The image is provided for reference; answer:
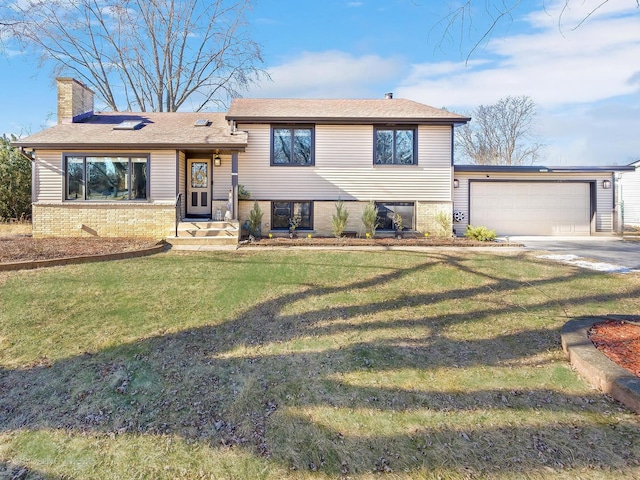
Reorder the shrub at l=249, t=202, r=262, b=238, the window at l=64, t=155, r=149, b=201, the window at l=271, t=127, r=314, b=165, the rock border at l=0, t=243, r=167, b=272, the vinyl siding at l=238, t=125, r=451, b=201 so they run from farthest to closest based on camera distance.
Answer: the window at l=271, t=127, r=314, b=165 → the vinyl siding at l=238, t=125, r=451, b=201 → the shrub at l=249, t=202, r=262, b=238 → the window at l=64, t=155, r=149, b=201 → the rock border at l=0, t=243, r=167, b=272

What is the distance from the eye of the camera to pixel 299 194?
12430mm

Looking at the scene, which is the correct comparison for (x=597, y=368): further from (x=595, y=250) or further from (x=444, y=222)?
(x=444, y=222)

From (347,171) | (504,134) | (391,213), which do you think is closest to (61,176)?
(347,171)

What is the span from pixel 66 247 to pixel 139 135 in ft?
15.4

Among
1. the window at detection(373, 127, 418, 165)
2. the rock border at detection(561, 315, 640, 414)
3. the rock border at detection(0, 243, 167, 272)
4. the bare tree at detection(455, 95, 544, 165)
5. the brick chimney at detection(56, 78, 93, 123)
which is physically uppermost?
the bare tree at detection(455, 95, 544, 165)

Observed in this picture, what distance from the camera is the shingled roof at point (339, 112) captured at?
12.1m

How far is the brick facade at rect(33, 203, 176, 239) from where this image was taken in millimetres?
11250

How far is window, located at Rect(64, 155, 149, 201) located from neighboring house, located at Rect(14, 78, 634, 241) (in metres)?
0.03

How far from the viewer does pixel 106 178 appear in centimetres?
1146

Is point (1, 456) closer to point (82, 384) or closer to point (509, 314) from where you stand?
point (82, 384)

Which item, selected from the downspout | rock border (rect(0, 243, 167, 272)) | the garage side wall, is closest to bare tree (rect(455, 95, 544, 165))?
the garage side wall

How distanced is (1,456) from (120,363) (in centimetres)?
125

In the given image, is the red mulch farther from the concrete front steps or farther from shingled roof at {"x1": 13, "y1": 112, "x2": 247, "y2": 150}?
shingled roof at {"x1": 13, "y1": 112, "x2": 247, "y2": 150}

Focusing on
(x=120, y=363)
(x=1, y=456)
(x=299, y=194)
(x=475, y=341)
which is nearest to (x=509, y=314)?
(x=475, y=341)
